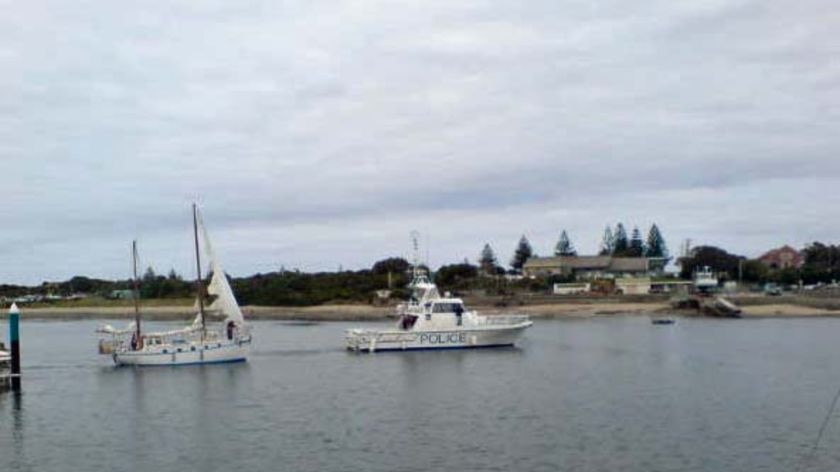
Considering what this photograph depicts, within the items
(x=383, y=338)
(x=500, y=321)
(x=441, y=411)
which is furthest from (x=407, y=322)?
(x=441, y=411)

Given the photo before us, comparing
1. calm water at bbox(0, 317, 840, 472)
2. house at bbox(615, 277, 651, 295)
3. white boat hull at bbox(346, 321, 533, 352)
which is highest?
house at bbox(615, 277, 651, 295)

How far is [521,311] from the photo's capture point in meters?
125

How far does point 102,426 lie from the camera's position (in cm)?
4103

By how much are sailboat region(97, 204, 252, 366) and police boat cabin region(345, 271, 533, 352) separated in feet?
31.1

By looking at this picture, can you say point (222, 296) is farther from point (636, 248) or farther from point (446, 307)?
point (636, 248)

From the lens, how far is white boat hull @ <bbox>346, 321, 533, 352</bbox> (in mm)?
72938

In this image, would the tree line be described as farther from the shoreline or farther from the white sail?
the white sail

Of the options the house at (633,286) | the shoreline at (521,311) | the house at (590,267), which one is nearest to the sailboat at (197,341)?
the shoreline at (521,311)

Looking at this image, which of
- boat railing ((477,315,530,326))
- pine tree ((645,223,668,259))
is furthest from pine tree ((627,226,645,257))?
boat railing ((477,315,530,326))

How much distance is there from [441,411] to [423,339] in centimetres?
2957

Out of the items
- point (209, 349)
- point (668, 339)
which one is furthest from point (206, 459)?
point (668, 339)

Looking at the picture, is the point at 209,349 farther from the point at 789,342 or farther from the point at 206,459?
the point at 789,342

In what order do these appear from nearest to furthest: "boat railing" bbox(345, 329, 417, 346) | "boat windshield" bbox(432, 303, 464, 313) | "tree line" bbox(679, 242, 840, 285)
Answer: "boat railing" bbox(345, 329, 417, 346)
"boat windshield" bbox(432, 303, 464, 313)
"tree line" bbox(679, 242, 840, 285)

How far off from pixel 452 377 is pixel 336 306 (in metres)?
91.5
